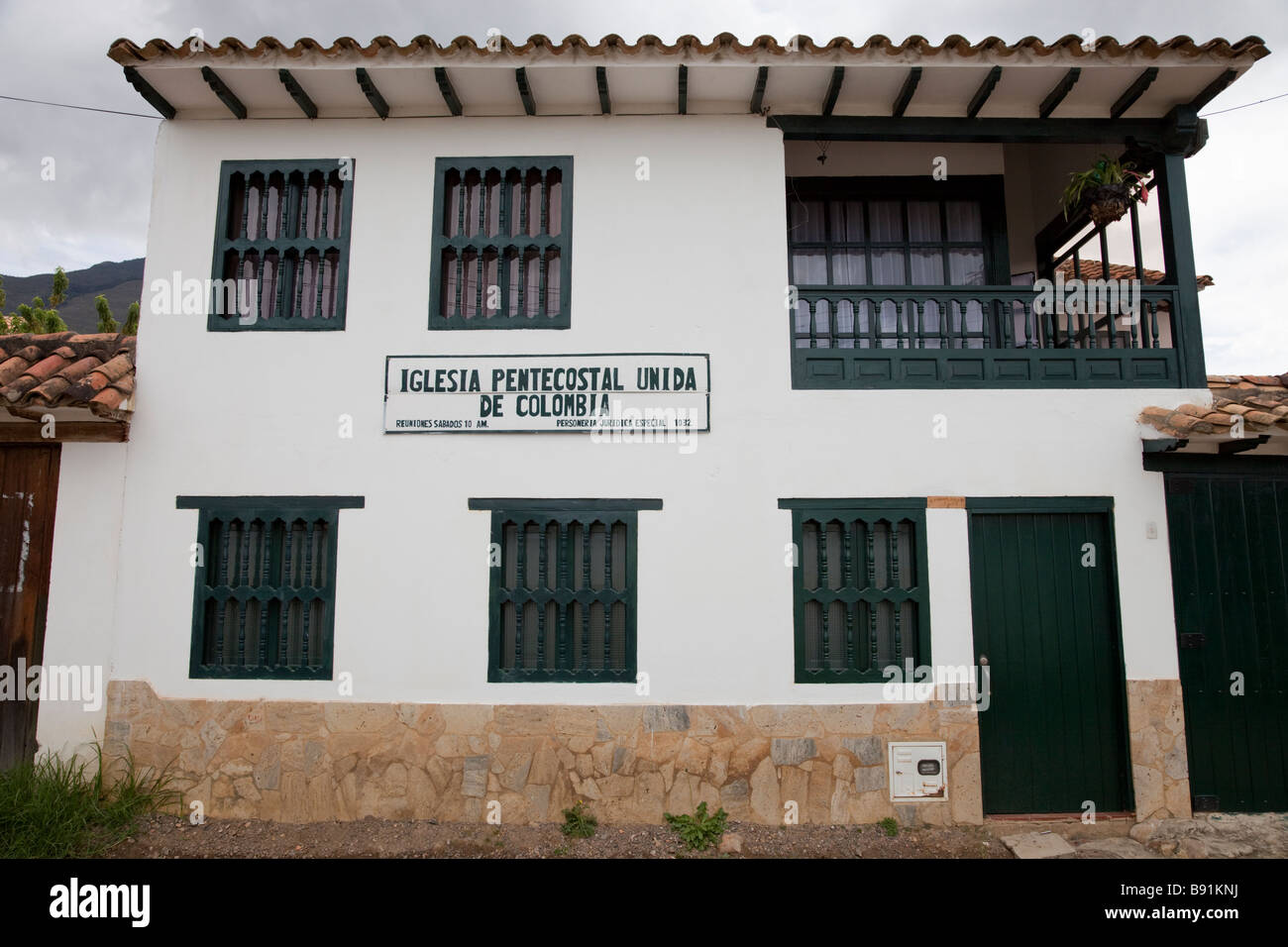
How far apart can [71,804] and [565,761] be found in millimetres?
3641

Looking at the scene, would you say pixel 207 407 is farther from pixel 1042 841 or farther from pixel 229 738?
pixel 1042 841

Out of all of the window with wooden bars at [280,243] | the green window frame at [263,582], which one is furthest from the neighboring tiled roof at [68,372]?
the green window frame at [263,582]

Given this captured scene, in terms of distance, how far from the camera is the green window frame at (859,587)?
17.9 ft

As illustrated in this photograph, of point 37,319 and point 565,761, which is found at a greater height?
point 37,319

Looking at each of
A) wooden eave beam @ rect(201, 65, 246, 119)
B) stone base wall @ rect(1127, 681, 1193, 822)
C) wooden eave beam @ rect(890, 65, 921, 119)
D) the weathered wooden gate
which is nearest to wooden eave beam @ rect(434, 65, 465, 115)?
wooden eave beam @ rect(201, 65, 246, 119)

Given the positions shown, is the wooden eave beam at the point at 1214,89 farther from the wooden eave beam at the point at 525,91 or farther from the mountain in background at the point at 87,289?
the mountain in background at the point at 87,289

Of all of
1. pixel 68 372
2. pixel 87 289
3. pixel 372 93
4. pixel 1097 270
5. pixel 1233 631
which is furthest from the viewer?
pixel 87 289

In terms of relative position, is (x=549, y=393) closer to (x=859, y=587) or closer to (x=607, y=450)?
(x=607, y=450)

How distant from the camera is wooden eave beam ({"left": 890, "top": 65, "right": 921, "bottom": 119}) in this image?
5.49 metres

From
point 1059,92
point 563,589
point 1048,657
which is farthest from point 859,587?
point 1059,92

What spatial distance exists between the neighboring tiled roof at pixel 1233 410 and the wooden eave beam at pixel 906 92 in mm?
3218

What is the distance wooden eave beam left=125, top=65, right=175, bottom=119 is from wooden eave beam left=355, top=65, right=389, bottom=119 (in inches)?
69.2

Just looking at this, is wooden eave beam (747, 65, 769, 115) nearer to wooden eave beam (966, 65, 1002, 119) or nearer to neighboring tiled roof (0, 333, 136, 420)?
wooden eave beam (966, 65, 1002, 119)

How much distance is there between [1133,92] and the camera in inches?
223
